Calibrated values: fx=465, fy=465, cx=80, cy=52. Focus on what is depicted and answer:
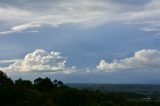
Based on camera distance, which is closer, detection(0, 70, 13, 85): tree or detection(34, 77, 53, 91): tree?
detection(0, 70, 13, 85): tree

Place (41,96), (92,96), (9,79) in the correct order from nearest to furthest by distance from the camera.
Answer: (41,96) → (92,96) → (9,79)

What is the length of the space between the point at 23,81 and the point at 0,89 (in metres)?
32.4

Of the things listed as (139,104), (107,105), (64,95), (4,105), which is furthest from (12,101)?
(139,104)

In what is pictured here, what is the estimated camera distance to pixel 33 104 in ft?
445

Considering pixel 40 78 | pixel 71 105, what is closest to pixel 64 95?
pixel 71 105

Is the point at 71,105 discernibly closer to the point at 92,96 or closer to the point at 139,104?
the point at 92,96

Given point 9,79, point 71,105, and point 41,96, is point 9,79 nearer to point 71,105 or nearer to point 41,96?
point 41,96

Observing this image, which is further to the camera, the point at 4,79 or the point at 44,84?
the point at 44,84

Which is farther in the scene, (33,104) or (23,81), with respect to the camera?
(23,81)

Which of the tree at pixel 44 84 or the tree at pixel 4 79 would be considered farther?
the tree at pixel 44 84

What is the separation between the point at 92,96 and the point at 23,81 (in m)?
29.5

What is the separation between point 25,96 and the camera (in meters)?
140

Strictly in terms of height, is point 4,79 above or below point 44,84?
above

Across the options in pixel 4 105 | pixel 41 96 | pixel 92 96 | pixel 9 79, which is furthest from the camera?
pixel 9 79
